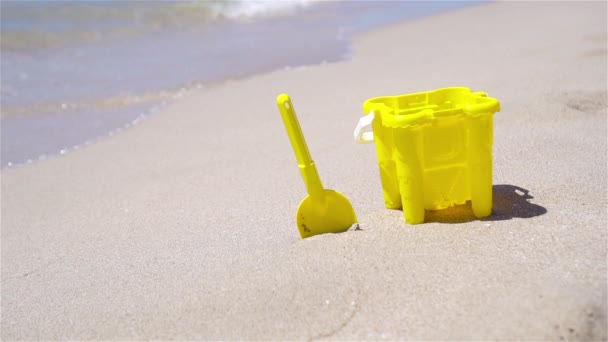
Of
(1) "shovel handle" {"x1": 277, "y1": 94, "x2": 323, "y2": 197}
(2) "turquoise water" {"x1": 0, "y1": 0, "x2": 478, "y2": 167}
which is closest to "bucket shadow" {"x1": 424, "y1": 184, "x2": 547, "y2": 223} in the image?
(1) "shovel handle" {"x1": 277, "y1": 94, "x2": 323, "y2": 197}

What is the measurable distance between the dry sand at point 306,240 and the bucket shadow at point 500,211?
0.01 meters

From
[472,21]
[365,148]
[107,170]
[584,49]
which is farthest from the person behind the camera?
[472,21]

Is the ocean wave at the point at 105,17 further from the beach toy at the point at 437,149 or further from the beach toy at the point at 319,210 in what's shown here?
the beach toy at the point at 437,149

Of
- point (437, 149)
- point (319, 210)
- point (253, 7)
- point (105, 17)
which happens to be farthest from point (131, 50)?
point (437, 149)

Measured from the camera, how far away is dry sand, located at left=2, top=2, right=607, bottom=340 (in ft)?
6.31

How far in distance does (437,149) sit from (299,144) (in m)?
0.48

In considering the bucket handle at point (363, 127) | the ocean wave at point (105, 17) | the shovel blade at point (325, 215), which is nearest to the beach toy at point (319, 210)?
the shovel blade at point (325, 215)

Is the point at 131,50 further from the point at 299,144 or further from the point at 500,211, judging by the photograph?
the point at 500,211

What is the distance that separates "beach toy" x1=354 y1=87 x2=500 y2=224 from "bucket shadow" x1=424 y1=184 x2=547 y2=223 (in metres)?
0.03

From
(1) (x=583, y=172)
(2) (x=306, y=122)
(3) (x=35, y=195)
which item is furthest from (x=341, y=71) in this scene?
(1) (x=583, y=172)

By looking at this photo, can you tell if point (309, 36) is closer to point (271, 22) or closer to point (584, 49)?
point (271, 22)

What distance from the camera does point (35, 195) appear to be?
3871 millimetres

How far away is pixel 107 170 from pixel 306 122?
1.34 metres

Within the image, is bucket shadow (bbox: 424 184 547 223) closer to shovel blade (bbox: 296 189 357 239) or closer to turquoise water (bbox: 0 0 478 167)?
shovel blade (bbox: 296 189 357 239)
